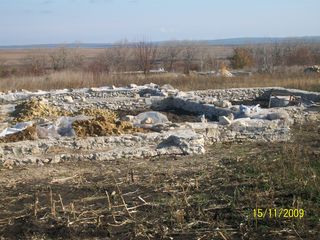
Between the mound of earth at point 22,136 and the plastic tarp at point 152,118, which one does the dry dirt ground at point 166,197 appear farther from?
the plastic tarp at point 152,118

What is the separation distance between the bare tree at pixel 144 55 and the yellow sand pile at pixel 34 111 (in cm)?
1762

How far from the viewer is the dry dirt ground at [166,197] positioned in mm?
4910

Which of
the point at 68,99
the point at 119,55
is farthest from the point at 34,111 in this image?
the point at 119,55

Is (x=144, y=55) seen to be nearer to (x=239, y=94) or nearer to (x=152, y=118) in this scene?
(x=239, y=94)

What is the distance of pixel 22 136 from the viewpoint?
9.22 metres

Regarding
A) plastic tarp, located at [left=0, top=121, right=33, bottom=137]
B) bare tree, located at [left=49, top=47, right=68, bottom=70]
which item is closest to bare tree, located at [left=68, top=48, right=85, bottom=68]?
bare tree, located at [left=49, top=47, right=68, bottom=70]

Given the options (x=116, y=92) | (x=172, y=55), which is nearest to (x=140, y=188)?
(x=116, y=92)

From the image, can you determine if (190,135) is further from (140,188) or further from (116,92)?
(116,92)

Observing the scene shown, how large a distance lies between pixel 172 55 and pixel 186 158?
35.5 meters

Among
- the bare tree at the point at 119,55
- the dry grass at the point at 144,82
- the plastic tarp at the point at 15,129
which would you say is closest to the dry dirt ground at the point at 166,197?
the plastic tarp at the point at 15,129
